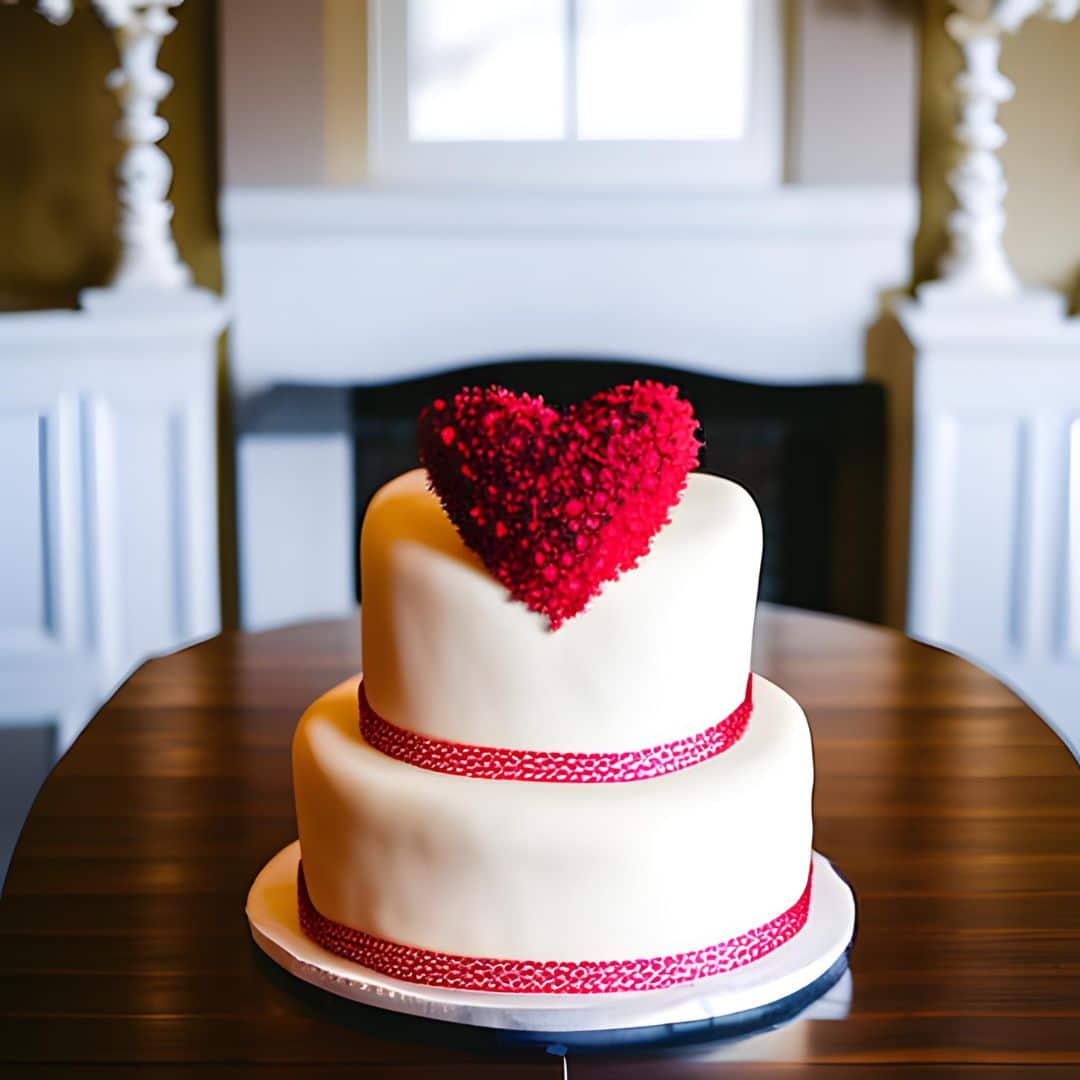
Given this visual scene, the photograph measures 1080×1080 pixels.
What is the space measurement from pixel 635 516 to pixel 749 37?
2.28 m

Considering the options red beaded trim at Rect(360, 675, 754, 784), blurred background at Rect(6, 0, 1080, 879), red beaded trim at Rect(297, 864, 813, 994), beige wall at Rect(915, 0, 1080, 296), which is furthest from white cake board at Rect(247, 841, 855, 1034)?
beige wall at Rect(915, 0, 1080, 296)

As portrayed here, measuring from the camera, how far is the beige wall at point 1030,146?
2951mm

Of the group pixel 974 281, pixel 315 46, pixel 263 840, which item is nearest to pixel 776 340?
pixel 974 281

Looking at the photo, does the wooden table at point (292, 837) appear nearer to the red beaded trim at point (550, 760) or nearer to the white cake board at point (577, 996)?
the white cake board at point (577, 996)

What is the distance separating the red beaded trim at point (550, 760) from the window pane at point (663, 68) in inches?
87.8

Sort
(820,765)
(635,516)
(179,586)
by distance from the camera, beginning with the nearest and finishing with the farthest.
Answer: (635,516)
(820,765)
(179,586)

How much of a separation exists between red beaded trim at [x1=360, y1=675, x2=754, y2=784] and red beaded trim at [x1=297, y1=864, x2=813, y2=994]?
11 cm

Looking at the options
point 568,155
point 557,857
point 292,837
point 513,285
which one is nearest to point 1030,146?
point 568,155

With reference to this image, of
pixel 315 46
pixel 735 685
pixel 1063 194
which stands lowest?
pixel 735 685

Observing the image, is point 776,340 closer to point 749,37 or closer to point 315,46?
point 749,37

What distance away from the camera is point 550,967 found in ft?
3.11

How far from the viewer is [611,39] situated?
3.00m

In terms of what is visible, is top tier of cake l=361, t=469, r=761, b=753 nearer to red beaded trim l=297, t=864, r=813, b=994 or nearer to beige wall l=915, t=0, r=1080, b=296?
red beaded trim l=297, t=864, r=813, b=994

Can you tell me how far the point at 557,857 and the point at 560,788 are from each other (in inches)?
1.6
